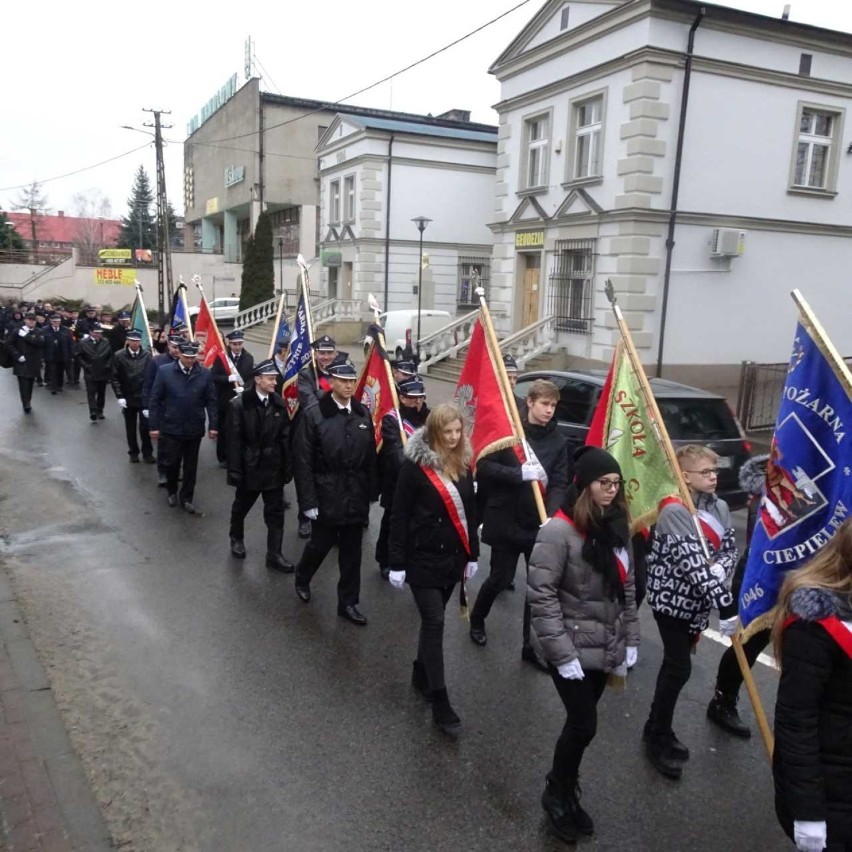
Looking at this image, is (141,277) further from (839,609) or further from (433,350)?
(839,609)

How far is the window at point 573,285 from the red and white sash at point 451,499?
51.7 feet

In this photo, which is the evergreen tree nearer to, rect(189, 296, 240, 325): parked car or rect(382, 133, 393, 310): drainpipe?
rect(189, 296, 240, 325): parked car

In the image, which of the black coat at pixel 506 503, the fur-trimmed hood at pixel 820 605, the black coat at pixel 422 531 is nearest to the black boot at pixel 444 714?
the black coat at pixel 422 531

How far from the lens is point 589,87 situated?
1914 cm

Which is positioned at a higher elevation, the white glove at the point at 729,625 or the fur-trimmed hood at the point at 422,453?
the fur-trimmed hood at the point at 422,453

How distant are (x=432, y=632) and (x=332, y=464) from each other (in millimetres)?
1713

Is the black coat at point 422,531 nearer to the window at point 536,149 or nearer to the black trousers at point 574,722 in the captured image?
the black trousers at point 574,722

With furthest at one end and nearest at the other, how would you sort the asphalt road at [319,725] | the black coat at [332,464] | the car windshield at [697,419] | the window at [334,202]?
the window at [334,202]
the car windshield at [697,419]
the black coat at [332,464]
the asphalt road at [319,725]

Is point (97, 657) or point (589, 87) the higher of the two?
point (589, 87)

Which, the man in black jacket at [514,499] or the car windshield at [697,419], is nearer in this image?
the man in black jacket at [514,499]

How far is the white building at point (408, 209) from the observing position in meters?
31.0

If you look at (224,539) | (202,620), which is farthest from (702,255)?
(202,620)

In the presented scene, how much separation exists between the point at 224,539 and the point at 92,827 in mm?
4463

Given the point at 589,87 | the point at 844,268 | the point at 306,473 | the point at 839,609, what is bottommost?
the point at 306,473
